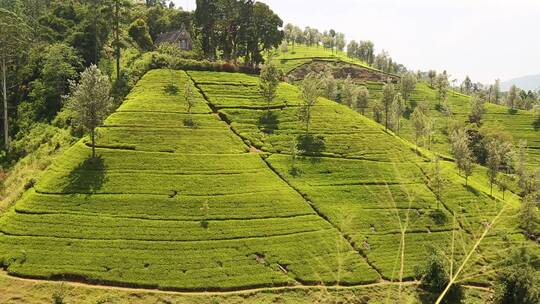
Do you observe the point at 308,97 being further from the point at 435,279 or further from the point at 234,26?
Result: the point at 435,279

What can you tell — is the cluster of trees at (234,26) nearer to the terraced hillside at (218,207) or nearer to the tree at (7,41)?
the terraced hillside at (218,207)

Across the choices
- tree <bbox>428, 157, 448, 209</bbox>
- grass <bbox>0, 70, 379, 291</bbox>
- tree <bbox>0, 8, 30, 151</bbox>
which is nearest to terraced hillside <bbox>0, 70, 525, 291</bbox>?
grass <bbox>0, 70, 379, 291</bbox>

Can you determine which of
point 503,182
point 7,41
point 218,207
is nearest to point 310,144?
point 218,207

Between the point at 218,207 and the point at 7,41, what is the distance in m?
54.9

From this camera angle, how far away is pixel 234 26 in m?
124

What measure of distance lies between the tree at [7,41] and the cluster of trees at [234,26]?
4600cm

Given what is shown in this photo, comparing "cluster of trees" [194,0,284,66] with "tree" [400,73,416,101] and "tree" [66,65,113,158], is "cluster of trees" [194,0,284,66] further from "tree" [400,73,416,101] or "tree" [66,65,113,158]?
"tree" [400,73,416,101]

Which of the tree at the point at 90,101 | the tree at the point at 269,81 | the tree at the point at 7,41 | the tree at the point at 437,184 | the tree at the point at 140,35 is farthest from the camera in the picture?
the tree at the point at 140,35

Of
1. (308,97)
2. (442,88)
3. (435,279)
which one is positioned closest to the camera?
(435,279)

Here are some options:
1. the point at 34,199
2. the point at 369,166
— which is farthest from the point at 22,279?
the point at 369,166

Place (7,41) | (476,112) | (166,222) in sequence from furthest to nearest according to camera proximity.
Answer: (476,112), (7,41), (166,222)

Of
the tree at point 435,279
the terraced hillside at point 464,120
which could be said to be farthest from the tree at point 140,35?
the tree at point 435,279

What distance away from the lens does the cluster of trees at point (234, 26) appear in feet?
407

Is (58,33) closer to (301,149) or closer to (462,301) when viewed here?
(301,149)
